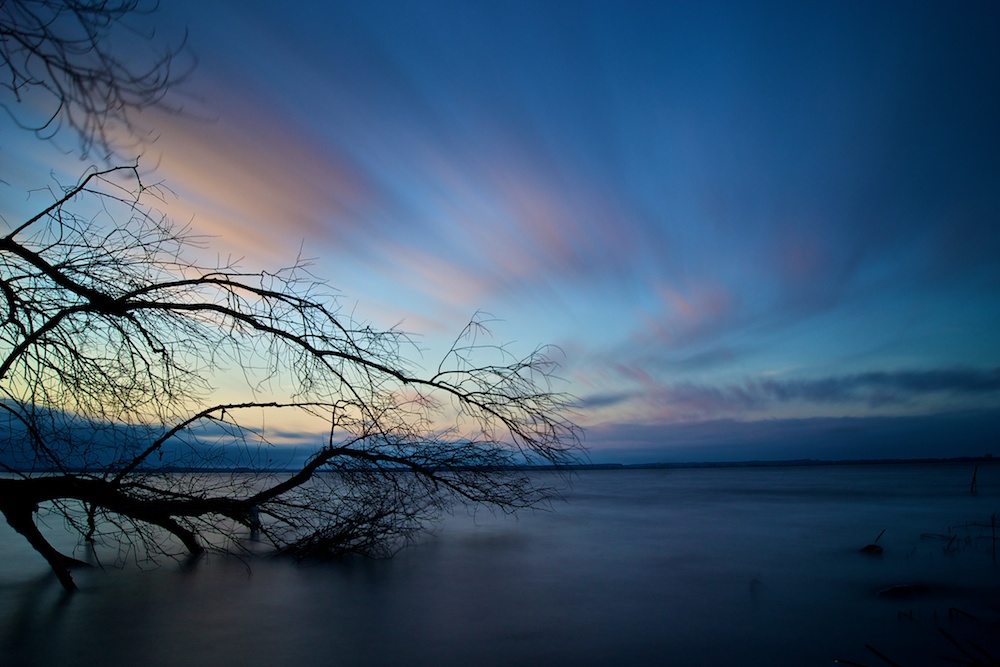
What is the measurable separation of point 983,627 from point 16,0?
781 centimetres

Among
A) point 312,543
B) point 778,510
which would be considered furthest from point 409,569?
point 778,510

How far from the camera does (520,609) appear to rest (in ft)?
18.8

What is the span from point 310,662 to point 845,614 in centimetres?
495

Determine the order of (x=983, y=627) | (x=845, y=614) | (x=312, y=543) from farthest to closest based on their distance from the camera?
1. (x=312, y=543)
2. (x=845, y=614)
3. (x=983, y=627)

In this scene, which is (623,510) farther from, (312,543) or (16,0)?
(16,0)

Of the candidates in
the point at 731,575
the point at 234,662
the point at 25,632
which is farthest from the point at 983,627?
the point at 25,632

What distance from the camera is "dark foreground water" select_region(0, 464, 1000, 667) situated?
4.42 meters

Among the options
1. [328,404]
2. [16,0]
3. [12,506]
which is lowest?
[12,506]

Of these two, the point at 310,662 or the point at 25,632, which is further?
the point at 25,632

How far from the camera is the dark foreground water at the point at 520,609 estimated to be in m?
4.42

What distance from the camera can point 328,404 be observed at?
4.70 m

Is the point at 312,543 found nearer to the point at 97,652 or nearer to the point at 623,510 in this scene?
the point at 97,652

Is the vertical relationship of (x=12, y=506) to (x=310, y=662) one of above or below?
above

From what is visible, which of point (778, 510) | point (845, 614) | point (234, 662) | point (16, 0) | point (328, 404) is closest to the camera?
point (16, 0)
